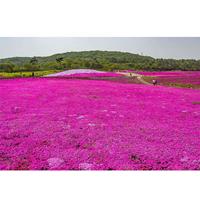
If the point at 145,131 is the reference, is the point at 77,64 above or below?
above

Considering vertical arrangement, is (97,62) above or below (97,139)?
above

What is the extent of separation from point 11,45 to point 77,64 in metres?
50.4

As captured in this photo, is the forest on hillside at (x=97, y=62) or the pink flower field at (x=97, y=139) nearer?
the pink flower field at (x=97, y=139)

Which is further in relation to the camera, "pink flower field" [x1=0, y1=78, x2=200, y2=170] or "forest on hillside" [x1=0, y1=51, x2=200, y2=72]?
"forest on hillside" [x1=0, y1=51, x2=200, y2=72]

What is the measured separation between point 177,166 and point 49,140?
384 cm

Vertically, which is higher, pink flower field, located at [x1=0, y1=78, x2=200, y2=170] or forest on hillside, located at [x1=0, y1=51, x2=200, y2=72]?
forest on hillside, located at [x1=0, y1=51, x2=200, y2=72]

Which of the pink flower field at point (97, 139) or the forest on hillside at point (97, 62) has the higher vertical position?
the forest on hillside at point (97, 62)

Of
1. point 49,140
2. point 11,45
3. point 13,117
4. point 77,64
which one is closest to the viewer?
point 49,140

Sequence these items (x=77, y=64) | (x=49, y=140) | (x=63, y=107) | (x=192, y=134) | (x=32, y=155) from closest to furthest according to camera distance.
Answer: (x=32, y=155)
(x=49, y=140)
(x=192, y=134)
(x=63, y=107)
(x=77, y=64)

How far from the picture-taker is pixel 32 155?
6.27m

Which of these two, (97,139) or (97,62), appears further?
(97,62)
